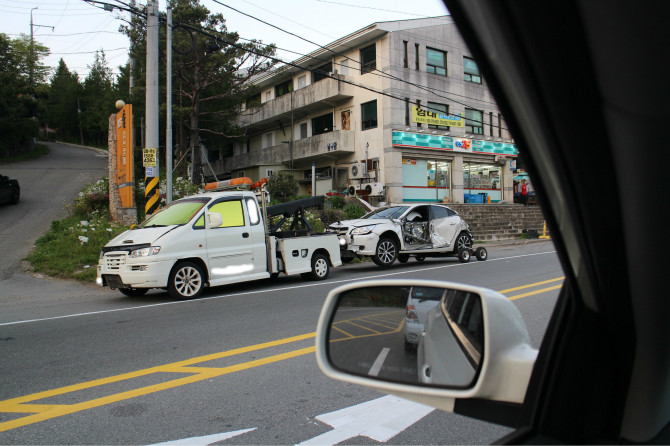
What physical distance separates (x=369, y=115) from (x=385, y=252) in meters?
16.6

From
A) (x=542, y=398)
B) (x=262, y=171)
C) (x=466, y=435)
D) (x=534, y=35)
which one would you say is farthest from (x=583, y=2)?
(x=262, y=171)

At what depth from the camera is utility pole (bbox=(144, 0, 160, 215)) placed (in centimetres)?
1427

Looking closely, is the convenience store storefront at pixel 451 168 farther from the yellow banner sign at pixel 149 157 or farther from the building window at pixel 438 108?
the yellow banner sign at pixel 149 157

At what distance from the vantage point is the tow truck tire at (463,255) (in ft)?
46.4

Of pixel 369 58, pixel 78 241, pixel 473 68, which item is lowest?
pixel 78 241

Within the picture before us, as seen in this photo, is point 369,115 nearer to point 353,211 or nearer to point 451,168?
point 451,168

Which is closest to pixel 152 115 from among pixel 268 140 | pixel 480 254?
pixel 480 254

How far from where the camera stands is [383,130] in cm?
2708

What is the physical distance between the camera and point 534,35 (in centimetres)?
83

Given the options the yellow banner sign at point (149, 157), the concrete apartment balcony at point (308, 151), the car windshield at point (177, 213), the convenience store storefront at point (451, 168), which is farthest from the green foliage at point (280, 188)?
the car windshield at point (177, 213)

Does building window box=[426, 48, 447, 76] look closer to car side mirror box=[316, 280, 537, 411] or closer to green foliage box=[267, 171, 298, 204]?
car side mirror box=[316, 280, 537, 411]

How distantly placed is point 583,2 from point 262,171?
34309 millimetres

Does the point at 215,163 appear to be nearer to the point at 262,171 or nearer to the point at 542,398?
the point at 262,171

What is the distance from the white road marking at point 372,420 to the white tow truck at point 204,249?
611cm
